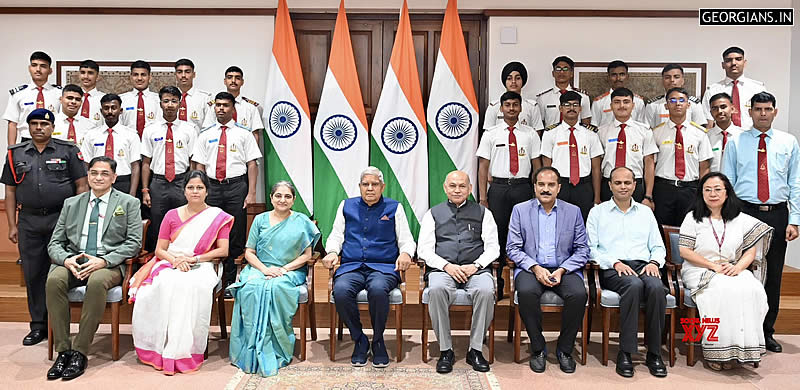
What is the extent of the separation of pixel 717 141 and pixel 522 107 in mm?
1554

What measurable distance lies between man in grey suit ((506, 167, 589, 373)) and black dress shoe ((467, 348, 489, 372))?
0.30 m

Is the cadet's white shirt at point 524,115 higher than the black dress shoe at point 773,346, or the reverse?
the cadet's white shirt at point 524,115

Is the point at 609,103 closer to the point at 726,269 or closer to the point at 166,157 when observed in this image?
the point at 726,269

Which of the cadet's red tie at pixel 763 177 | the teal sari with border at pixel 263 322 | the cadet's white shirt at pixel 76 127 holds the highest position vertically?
the cadet's white shirt at pixel 76 127

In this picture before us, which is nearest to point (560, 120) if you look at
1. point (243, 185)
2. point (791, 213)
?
point (791, 213)

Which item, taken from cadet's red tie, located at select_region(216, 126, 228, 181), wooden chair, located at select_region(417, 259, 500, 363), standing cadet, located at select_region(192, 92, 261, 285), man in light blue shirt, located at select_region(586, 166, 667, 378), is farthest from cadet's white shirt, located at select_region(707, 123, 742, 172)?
cadet's red tie, located at select_region(216, 126, 228, 181)

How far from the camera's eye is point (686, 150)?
4688mm

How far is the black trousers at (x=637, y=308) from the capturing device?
375 cm

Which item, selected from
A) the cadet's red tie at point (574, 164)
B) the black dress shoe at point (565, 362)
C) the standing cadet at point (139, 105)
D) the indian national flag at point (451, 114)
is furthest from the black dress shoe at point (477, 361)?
the standing cadet at point (139, 105)

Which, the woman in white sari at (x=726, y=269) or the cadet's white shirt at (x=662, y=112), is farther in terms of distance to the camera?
the cadet's white shirt at (x=662, y=112)

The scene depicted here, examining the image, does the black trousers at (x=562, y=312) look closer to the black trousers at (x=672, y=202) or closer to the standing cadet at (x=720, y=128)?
the black trousers at (x=672, y=202)

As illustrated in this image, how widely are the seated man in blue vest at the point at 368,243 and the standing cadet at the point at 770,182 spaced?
237 cm

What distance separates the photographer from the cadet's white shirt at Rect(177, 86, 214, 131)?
210 inches

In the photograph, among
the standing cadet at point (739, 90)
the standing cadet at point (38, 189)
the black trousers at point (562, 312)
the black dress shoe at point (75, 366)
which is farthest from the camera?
the standing cadet at point (739, 90)
